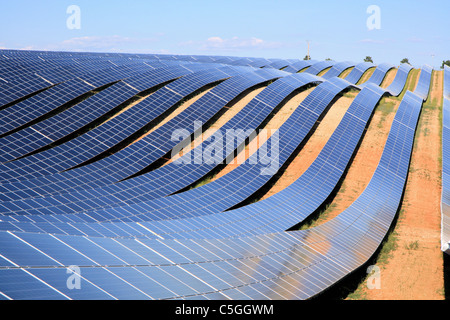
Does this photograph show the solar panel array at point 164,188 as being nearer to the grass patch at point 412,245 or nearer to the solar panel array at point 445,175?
the grass patch at point 412,245

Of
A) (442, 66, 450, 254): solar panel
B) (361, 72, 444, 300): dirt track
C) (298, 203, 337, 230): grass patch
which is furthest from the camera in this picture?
(298, 203, 337, 230): grass patch

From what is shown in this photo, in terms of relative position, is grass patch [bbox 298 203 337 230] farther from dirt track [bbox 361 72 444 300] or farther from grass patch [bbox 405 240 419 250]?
grass patch [bbox 405 240 419 250]

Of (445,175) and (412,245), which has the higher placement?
(445,175)

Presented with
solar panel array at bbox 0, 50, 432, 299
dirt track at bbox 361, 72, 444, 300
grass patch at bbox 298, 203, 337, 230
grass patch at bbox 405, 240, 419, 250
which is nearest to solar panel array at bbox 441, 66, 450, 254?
dirt track at bbox 361, 72, 444, 300

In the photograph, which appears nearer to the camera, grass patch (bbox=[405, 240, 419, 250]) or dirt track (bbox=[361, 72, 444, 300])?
dirt track (bbox=[361, 72, 444, 300])

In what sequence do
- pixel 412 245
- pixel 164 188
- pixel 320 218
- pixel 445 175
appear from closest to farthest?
pixel 412 245
pixel 320 218
pixel 164 188
pixel 445 175

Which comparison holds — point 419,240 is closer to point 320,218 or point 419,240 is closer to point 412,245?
point 412,245

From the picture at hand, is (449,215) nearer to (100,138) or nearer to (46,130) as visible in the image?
(100,138)

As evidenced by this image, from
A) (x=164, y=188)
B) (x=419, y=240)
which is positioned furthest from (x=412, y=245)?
(x=164, y=188)
